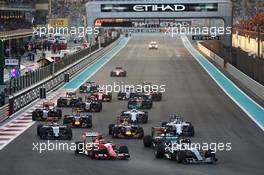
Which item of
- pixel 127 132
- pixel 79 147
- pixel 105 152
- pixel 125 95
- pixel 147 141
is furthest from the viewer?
pixel 125 95

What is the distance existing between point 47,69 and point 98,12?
37107 mm

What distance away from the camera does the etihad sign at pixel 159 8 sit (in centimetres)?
8950

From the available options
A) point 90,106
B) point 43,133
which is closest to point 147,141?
point 43,133

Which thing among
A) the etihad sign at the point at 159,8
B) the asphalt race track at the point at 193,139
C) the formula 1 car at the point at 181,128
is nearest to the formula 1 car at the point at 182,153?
the asphalt race track at the point at 193,139

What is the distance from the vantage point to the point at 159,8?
8956 centimetres

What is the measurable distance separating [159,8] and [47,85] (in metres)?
39.0

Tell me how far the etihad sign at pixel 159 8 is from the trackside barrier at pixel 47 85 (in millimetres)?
8389

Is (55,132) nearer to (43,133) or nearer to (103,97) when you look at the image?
(43,133)

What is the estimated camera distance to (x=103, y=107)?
4416 cm

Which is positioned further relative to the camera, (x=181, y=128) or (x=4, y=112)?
(x=4, y=112)

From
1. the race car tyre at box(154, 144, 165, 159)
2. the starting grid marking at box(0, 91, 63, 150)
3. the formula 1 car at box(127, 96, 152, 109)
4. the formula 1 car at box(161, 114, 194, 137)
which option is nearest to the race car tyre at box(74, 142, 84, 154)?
the race car tyre at box(154, 144, 165, 159)

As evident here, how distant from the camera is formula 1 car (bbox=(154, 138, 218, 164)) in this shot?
85.6 ft

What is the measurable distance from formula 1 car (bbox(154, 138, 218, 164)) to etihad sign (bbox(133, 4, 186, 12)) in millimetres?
62911

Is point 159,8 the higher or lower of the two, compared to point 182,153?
higher
